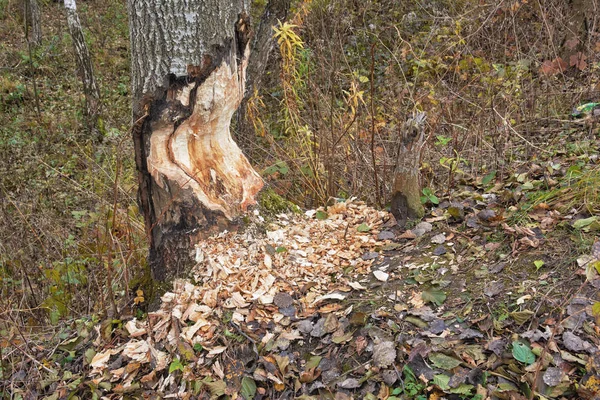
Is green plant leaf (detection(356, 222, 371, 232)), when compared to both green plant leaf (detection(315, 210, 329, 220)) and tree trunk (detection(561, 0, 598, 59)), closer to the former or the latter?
green plant leaf (detection(315, 210, 329, 220))

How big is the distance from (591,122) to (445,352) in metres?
2.43

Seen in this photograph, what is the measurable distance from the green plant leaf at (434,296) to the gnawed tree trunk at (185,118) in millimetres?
1197

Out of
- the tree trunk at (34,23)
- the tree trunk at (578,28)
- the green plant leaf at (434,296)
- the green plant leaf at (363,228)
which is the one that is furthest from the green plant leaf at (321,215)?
the tree trunk at (34,23)

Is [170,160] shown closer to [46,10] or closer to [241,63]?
[241,63]

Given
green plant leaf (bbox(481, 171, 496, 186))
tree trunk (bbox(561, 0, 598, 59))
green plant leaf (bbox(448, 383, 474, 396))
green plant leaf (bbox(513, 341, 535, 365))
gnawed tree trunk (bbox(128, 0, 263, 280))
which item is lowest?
green plant leaf (bbox(448, 383, 474, 396))

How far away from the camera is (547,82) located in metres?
4.37

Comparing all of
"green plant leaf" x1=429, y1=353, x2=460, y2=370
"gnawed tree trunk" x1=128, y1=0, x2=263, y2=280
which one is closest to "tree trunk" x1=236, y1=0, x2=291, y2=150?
"gnawed tree trunk" x1=128, y1=0, x2=263, y2=280

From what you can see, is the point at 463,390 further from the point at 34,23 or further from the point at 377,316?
the point at 34,23

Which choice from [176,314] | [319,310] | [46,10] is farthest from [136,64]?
[46,10]

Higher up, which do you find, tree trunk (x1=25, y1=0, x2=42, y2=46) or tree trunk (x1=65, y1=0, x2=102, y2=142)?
tree trunk (x1=25, y1=0, x2=42, y2=46)

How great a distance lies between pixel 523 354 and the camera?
6.39ft

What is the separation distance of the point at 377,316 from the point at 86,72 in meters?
7.54

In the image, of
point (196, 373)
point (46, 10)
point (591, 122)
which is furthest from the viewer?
point (46, 10)

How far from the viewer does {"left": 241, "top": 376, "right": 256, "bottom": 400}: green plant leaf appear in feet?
7.36
